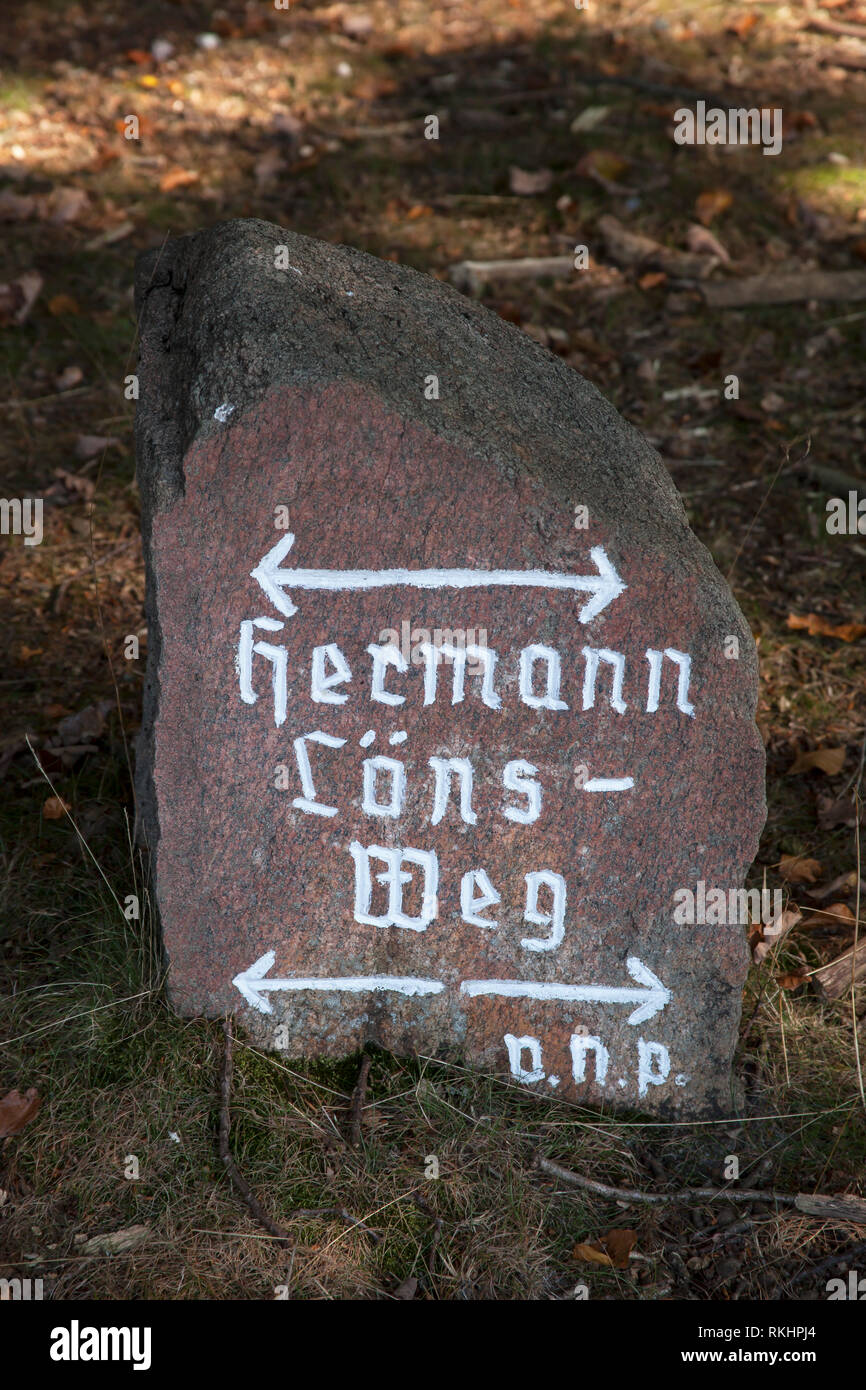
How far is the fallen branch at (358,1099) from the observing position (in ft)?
7.20

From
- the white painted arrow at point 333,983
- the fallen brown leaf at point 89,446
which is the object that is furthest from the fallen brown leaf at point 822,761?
the fallen brown leaf at point 89,446

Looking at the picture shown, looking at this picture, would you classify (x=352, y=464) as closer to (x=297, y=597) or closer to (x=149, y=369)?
(x=297, y=597)

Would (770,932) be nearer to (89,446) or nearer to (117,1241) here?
(117,1241)

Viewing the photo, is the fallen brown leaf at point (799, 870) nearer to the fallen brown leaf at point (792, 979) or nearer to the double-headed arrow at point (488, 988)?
the fallen brown leaf at point (792, 979)

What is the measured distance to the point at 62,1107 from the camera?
7.26 feet

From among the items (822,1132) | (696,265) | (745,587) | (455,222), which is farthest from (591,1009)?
(455,222)

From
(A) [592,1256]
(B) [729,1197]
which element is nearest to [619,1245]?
(A) [592,1256]

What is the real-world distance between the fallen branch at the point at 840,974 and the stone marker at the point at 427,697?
1.13 feet

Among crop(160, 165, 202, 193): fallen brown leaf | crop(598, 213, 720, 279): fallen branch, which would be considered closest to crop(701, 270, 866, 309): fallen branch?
crop(598, 213, 720, 279): fallen branch

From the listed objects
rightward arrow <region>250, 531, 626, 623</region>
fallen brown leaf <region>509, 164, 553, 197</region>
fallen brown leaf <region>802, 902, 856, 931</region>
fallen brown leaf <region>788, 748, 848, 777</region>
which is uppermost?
fallen brown leaf <region>509, 164, 553, 197</region>

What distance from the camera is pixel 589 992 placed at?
89.7 inches

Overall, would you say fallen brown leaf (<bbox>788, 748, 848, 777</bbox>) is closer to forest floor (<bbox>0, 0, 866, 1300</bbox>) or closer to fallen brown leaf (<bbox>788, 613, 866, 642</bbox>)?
forest floor (<bbox>0, 0, 866, 1300</bbox>)

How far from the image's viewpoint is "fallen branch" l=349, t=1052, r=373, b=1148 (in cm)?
219
